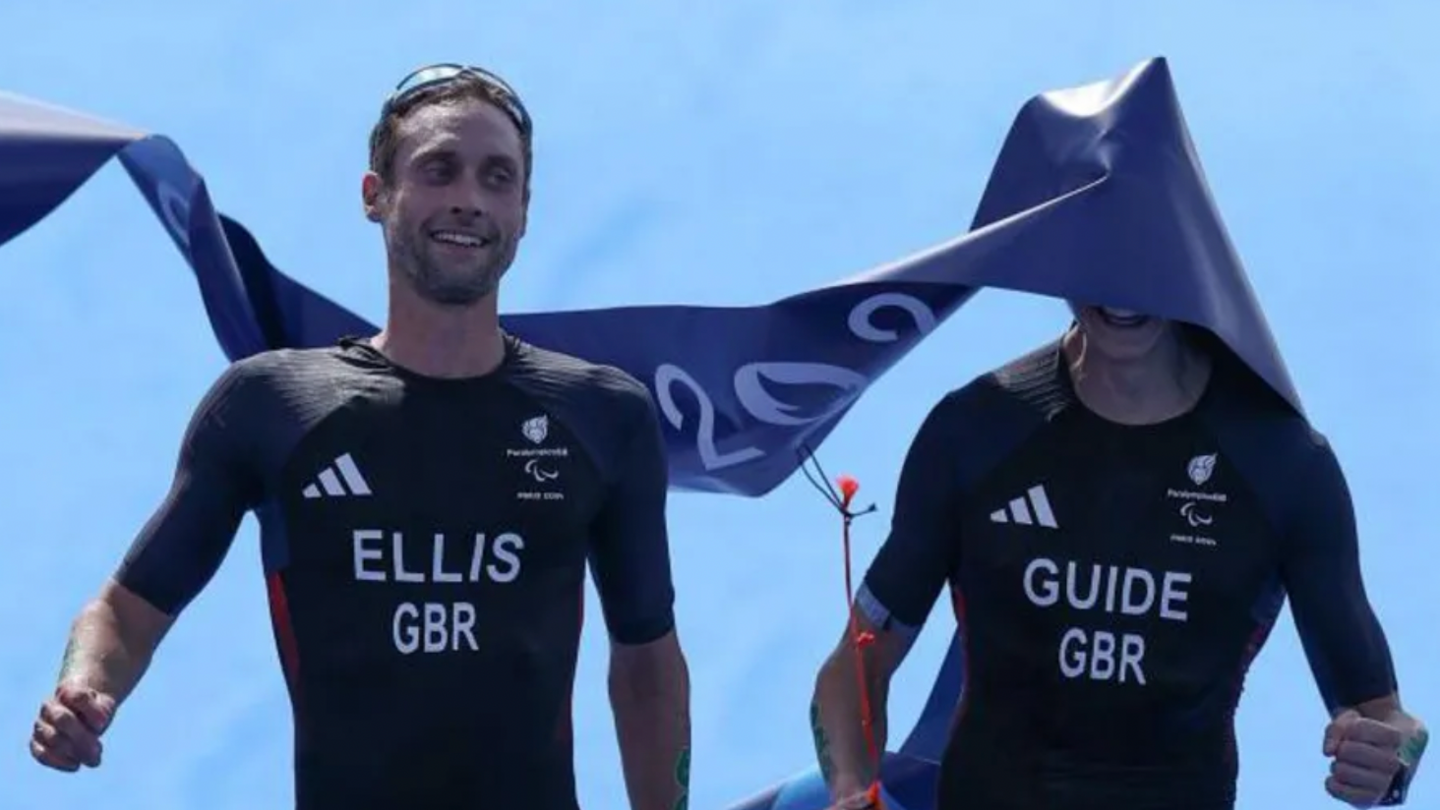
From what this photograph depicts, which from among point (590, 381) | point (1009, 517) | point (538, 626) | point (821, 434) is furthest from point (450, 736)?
point (821, 434)

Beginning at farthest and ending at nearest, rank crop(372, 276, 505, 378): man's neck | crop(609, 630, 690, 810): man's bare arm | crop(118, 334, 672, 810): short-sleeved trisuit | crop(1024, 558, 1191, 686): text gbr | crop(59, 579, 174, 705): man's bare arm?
crop(1024, 558, 1191, 686): text gbr < crop(609, 630, 690, 810): man's bare arm < crop(372, 276, 505, 378): man's neck < crop(118, 334, 672, 810): short-sleeved trisuit < crop(59, 579, 174, 705): man's bare arm

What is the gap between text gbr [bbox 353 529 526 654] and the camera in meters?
5.59

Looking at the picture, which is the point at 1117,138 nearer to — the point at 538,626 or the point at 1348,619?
the point at 1348,619

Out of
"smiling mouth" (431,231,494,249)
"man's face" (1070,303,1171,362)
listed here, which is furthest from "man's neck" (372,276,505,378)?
"man's face" (1070,303,1171,362)

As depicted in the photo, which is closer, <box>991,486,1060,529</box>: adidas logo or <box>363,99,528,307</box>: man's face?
<box>363,99,528,307</box>: man's face

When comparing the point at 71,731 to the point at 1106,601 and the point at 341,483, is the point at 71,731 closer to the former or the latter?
the point at 341,483

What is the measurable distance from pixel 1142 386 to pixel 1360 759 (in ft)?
3.12

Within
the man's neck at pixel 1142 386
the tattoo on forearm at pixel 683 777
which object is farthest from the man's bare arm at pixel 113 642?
the man's neck at pixel 1142 386

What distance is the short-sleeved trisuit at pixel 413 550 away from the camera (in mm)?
5570

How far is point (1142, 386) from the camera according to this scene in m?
6.25

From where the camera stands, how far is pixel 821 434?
706 cm

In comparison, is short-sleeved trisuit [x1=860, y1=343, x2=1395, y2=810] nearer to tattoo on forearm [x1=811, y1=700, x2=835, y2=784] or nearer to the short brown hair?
tattoo on forearm [x1=811, y1=700, x2=835, y2=784]

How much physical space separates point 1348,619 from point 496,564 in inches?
66.8

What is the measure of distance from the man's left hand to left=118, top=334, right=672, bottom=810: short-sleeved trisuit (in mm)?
1315
